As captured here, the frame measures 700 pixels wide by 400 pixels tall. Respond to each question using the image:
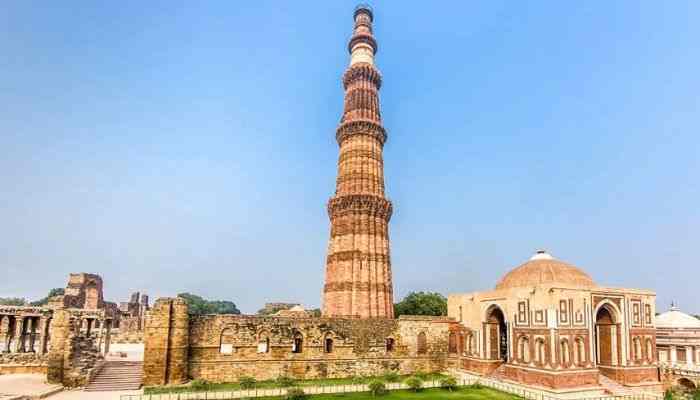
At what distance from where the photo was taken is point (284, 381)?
22781 mm

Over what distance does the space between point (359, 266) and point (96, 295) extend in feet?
83.7

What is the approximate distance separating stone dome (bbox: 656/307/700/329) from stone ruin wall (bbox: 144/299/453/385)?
68.3ft

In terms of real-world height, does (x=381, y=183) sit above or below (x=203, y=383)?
above

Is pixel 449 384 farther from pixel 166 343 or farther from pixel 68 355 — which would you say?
pixel 68 355

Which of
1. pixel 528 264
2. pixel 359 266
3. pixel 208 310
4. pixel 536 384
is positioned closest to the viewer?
pixel 536 384

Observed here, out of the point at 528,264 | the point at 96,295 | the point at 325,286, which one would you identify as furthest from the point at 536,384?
the point at 96,295

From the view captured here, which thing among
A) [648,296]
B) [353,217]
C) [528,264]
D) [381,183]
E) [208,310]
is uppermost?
[381,183]

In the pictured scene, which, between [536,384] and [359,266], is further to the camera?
[359,266]

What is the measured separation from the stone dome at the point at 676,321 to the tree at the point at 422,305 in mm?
18479

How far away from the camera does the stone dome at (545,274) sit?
25.7 meters

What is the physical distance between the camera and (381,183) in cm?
3478

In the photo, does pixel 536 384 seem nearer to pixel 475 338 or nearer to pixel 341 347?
pixel 475 338

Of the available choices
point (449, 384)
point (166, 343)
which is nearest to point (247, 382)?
point (166, 343)

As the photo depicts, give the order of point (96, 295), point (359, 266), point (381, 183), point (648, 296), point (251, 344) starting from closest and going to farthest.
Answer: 1. point (251, 344)
2. point (648, 296)
3. point (359, 266)
4. point (381, 183)
5. point (96, 295)
